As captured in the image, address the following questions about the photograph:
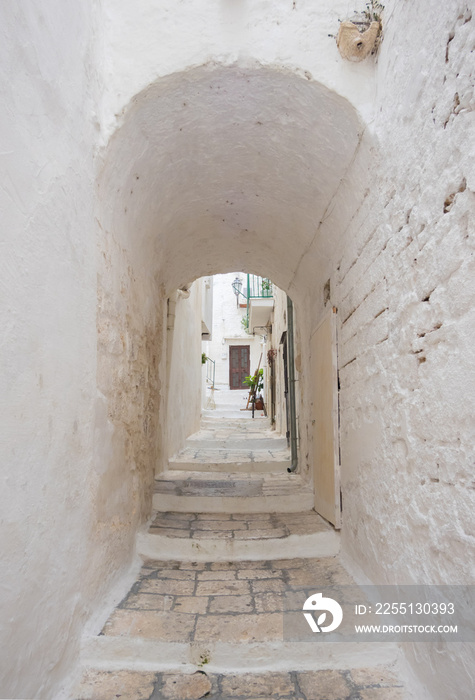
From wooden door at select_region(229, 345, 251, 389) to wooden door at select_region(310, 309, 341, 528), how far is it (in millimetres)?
17226

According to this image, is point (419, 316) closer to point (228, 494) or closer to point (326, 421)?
point (326, 421)

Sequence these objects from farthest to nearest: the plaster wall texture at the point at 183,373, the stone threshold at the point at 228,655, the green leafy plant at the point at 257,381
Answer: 1. the green leafy plant at the point at 257,381
2. the plaster wall texture at the point at 183,373
3. the stone threshold at the point at 228,655

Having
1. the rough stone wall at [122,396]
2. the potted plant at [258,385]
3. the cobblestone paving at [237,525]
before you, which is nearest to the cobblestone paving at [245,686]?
the rough stone wall at [122,396]

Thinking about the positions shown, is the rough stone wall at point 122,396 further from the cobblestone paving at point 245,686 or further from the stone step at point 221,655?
the cobblestone paving at point 245,686

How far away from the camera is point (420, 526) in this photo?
A: 5.98ft

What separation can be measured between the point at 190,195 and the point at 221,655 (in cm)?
306

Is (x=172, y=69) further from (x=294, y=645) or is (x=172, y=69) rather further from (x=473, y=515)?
(x=294, y=645)

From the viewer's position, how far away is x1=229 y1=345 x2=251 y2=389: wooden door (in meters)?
21.5

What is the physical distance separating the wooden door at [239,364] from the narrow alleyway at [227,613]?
17095 millimetres

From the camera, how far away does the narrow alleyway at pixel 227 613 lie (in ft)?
6.47

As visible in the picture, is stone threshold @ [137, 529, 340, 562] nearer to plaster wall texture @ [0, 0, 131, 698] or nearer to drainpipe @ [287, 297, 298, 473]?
plaster wall texture @ [0, 0, 131, 698]

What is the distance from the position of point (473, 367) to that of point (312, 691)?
159 cm

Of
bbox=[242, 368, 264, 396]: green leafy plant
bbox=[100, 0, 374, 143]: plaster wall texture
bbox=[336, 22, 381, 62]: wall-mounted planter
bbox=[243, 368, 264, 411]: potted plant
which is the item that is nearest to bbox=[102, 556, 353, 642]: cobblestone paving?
bbox=[100, 0, 374, 143]: plaster wall texture

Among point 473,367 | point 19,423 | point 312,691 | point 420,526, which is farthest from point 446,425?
point 19,423
